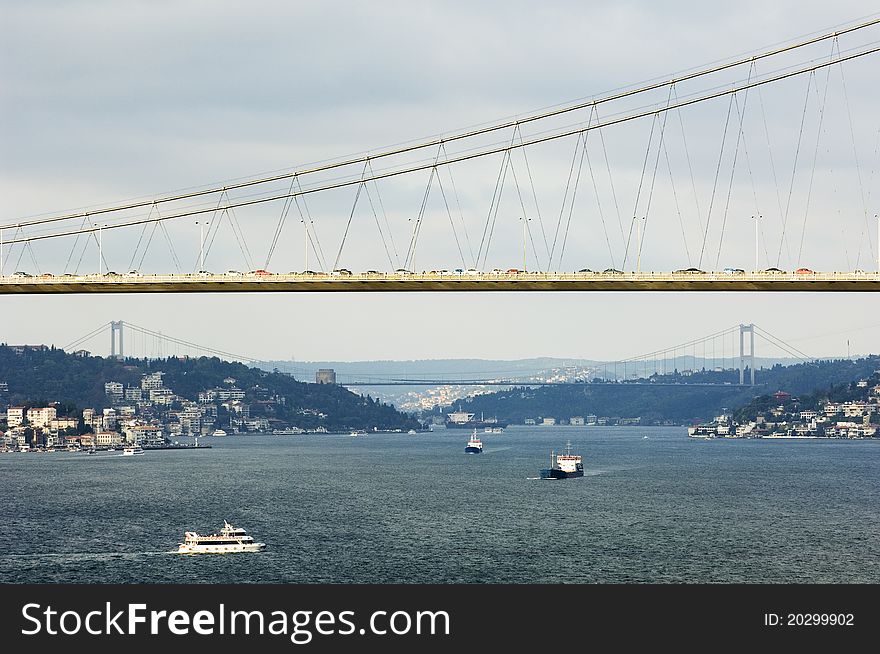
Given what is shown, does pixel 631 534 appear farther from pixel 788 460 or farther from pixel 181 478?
pixel 788 460

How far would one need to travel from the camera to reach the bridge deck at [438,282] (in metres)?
54.3

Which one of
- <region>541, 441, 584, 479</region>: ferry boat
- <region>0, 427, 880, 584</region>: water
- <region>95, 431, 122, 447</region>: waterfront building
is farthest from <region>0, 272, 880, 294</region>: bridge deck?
<region>95, 431, 122, 447</region>: waterfront building

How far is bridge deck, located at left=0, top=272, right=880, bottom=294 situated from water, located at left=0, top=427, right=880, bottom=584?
37.3 ft

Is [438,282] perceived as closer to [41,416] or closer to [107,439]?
[107,439]

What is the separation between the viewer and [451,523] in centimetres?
6319

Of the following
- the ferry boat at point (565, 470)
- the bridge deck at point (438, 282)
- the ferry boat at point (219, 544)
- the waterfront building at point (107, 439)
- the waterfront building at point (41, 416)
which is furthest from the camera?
the waterfront building at point (41, 416)

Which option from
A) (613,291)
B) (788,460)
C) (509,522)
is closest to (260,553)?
(509,522)

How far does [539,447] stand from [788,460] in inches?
1927

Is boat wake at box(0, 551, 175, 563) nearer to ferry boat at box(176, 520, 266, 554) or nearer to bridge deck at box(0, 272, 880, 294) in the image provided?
ferry boat at box(176, 520, 266, 554)

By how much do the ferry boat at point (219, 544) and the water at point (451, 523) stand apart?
0.87 m

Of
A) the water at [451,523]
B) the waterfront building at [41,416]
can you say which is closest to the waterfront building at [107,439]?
the waterfront building at [41,416]

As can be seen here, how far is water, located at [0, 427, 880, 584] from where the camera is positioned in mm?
48125

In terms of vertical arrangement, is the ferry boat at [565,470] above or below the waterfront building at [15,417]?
below

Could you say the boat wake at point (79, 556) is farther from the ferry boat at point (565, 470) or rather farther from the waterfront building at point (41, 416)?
the waterfront building at point (41, 416)
